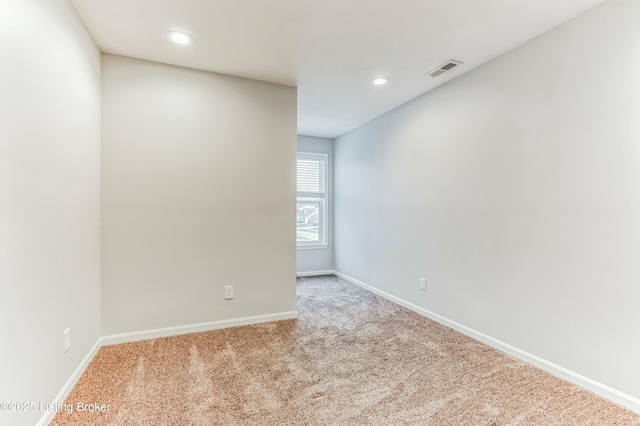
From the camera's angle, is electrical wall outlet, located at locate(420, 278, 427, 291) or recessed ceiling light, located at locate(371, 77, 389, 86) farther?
electrical wall outlet, located at locate(420, 278, 427, 291)

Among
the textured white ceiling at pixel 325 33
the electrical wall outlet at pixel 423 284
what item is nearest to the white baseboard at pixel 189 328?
the electrical wall outlet at pixel 423 284

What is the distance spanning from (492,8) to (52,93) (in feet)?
9.04

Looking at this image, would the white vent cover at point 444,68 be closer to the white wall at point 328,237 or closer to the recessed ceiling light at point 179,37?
the recessed ceiling light at point 179,37

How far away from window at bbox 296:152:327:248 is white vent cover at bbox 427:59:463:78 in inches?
108

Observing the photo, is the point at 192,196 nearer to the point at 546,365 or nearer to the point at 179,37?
the point at 179,37

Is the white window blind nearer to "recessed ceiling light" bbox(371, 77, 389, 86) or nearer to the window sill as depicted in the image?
the window sill

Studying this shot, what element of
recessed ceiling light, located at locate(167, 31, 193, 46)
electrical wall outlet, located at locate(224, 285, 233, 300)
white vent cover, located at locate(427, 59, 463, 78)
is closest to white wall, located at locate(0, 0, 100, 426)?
recessed ceiling light, located at locate(167, 31, 193, 46)

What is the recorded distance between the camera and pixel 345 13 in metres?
2.09

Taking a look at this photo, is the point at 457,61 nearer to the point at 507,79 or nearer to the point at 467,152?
the point at 507,79

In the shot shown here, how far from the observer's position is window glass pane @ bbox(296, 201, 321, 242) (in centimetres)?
548

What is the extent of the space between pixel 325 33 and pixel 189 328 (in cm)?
282

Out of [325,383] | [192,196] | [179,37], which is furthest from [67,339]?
[179,37]

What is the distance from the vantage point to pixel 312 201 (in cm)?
546

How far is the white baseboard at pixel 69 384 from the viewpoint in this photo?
5.35 ft
